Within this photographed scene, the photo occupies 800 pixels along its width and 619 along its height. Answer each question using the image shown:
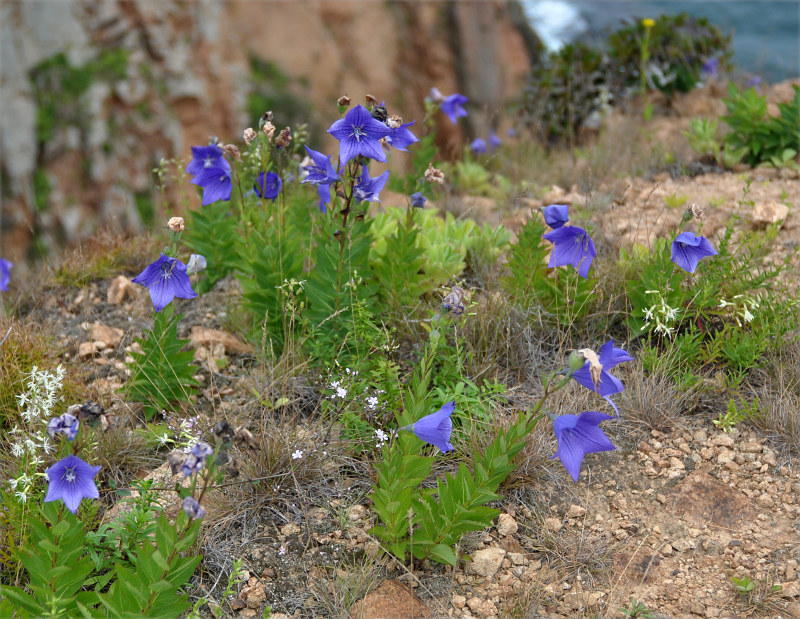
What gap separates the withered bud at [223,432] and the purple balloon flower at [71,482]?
0.37 meters

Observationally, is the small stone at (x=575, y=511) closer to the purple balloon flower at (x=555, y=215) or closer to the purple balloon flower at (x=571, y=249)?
the purple balloon flower at (x=571, y=249)

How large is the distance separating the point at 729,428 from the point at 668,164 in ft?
7.82

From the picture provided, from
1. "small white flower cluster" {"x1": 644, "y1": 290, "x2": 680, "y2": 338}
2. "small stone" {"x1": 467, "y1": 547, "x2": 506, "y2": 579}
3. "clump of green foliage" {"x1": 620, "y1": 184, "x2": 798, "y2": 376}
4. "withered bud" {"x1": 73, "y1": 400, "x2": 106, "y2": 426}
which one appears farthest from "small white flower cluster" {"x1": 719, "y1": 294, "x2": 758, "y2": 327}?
"withered bud" {"x1": 73, "y1": 400, "x2": 106, "y2": 426}

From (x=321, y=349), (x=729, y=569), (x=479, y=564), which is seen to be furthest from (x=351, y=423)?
(x=729, y=569)

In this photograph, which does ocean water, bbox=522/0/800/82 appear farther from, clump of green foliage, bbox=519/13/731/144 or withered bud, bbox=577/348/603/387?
withered bud, bbox=577/348/603/387

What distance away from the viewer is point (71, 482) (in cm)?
186

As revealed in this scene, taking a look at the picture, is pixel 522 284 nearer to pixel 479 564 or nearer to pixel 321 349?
pixel 321 349

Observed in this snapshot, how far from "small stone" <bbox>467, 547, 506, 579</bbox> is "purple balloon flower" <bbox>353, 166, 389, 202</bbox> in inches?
49.1

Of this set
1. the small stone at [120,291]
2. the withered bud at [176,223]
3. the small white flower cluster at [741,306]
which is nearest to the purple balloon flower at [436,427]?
the withered bud at [176,223]

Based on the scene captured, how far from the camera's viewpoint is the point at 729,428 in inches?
99.2

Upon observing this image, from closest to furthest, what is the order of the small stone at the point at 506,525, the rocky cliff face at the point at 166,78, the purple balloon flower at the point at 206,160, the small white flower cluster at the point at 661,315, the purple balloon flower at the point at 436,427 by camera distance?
the purple balloon flower at the point at 436,427 < the small stone at the point at 506,525 < the small white flower cluster at the point at 661,315 < the purple balloon flower at the point at 206,160 < the rocky cliff face at the point at 166,78

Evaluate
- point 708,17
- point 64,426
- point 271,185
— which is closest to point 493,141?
point 271,185

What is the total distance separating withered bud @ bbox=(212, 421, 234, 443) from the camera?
1.72 meters

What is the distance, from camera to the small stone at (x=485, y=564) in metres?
2.10
